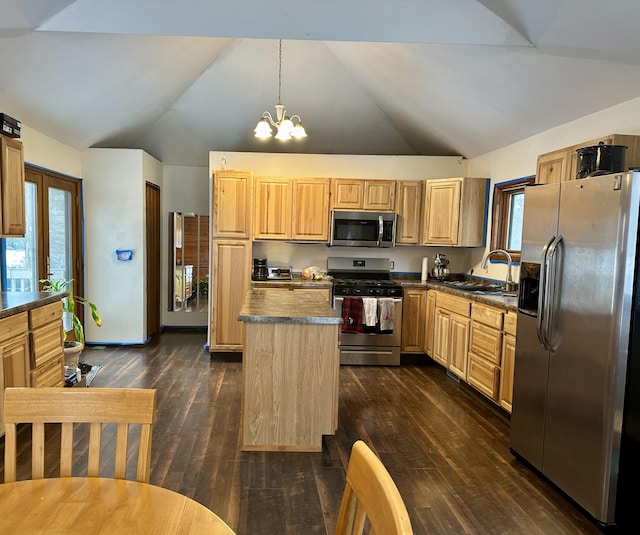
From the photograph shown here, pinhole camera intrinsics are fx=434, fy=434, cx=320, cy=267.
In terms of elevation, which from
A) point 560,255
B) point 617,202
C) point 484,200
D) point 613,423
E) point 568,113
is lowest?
point 613,423

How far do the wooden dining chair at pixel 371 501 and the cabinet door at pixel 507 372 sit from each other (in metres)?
2.67

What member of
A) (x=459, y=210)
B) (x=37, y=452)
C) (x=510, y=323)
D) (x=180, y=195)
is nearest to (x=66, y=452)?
(x=37, y=452)

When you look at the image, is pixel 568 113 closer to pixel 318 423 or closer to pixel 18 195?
pixel 318 423

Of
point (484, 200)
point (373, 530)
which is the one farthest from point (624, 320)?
point (484, 200)

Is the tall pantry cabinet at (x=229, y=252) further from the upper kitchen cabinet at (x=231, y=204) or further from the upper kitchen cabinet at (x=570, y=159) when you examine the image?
the upper kitchen cabinet at (x=570, y=159)

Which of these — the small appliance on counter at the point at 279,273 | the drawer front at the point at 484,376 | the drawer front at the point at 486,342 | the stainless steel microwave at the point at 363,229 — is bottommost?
the drawer front at the point at 484,376

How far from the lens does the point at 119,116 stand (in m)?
4.67

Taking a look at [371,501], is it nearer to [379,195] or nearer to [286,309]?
[286,309]

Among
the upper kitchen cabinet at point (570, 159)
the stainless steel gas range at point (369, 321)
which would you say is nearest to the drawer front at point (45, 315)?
the stainless steel gas range at point (369, 321)

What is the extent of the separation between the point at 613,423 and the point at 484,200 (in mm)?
3146

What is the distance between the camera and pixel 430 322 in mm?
4836

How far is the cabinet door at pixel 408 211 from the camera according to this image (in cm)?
510

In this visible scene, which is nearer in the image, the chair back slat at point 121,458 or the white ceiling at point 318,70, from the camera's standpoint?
the chair back slat at point 121,458

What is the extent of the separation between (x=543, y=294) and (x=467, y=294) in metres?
1.54
